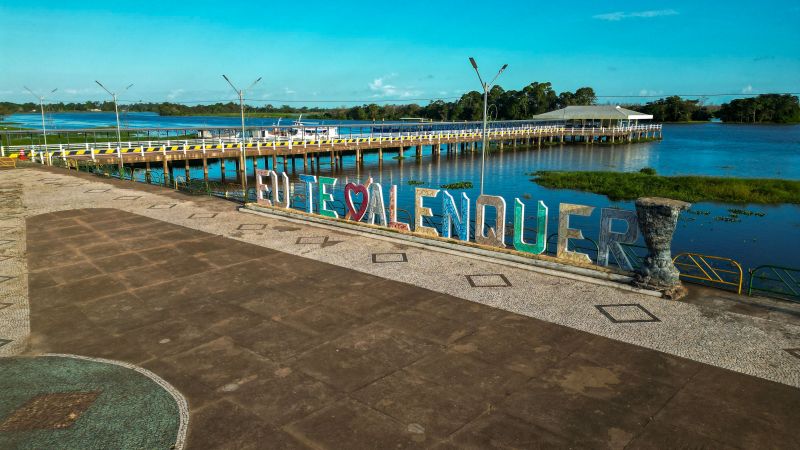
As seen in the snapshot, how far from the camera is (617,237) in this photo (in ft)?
55.5

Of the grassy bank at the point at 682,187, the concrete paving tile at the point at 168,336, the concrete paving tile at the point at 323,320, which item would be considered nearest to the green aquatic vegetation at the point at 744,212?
the grassy bank at the point at 682,187

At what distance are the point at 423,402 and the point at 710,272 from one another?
21.9 meters

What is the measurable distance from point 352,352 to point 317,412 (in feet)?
7.94

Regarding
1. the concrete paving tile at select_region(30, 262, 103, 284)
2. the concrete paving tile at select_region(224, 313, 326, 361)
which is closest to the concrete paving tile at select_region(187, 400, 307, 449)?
the concrete paving tile at select_region(224, 313, 326, 361)

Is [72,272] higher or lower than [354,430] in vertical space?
higher

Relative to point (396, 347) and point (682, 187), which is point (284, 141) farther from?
point (396, 347)

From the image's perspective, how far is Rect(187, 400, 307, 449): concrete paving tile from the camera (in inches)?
337

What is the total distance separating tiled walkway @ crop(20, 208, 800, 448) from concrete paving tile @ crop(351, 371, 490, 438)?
4cm

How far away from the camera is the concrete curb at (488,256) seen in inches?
648

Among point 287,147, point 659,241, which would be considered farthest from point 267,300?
point 287,147

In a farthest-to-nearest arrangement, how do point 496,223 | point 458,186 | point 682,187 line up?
point 458,186 < point 682,187 < point 496,223

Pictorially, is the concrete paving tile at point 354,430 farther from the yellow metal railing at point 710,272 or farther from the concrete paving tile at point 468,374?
the yellow metal railing at point 710,272

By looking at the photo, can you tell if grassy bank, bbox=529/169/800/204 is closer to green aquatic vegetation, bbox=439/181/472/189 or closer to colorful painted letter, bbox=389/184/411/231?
green aquatic vegetation, bbox=439/181/472/189

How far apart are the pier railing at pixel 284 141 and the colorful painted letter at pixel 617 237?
25.3 metres
